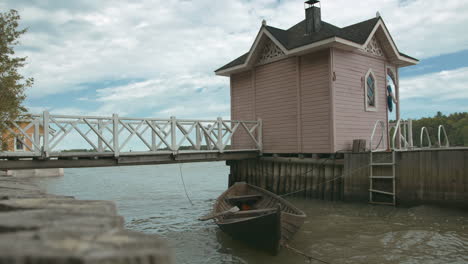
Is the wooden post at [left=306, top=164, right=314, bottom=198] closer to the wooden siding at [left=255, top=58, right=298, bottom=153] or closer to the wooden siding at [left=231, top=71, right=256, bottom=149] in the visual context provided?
the wooden siding at [left=255, top=58, right=298, bottom=153]

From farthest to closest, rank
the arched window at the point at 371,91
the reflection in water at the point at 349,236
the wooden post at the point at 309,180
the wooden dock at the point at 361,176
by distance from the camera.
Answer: the arched window at the point at 371,91 → the wooden post at the point at 309,180 → the wooden dock at the point at 361,176 → the reflection in water at the point at 349,236

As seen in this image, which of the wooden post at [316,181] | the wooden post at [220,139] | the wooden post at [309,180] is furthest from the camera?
the wooden post at [220,139]

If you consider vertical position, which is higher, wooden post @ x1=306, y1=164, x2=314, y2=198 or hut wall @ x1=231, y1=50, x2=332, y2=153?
hut wall @ x1=231, y1=50, x2=332, y2=153

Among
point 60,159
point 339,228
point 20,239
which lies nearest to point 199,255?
point 339,228

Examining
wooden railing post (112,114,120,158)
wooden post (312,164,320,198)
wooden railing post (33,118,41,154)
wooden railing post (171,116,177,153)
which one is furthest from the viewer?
wooden post (312,164,320,198)

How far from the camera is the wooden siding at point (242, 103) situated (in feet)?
55.2

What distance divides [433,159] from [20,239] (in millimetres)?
11242

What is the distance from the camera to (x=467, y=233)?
8.19 metres

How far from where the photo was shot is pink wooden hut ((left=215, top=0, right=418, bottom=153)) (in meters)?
13.5

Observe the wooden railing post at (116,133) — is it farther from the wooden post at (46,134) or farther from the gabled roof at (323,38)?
the gabled roof at (323,38)

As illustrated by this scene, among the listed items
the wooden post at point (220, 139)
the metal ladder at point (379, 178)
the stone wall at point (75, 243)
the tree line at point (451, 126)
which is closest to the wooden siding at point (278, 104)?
the wooden post at point (220, 139)

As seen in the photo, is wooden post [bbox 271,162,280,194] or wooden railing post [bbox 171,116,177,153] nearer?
wooden railing post [bbox 171,116,177,153]

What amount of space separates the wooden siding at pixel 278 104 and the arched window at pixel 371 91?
3.09m

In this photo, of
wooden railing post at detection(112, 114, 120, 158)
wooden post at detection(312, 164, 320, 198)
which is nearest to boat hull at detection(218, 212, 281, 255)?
wooden railing post at detection(112, 114, 120, 158)
